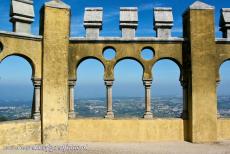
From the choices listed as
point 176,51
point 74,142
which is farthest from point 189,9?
point 74,142

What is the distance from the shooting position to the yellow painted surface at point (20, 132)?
490 inches

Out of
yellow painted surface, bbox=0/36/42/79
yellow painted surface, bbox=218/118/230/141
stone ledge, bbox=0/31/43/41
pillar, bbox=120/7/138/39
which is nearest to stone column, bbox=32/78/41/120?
yellow painted surface, bbox=0/36/42/79

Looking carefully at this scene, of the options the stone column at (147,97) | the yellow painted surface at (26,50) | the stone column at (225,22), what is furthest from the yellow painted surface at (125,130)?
the stone column at (225,22)

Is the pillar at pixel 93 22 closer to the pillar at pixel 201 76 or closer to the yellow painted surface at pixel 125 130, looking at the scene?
the yellow painted surface at pixel 125 130

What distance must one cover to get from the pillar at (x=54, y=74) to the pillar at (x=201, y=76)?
4518 mm

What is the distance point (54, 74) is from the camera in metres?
13.4

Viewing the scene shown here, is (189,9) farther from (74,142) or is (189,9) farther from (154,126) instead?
(74,142)

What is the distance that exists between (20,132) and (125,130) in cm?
370

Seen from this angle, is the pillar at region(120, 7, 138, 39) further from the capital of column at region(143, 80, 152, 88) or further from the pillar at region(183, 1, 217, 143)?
the pillar at region(183, 1, 217, 143)

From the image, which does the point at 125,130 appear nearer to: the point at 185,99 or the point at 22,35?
the point at 185,99

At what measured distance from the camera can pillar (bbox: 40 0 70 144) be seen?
13242 millimetres

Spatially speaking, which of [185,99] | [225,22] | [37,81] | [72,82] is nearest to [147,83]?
[185,99]

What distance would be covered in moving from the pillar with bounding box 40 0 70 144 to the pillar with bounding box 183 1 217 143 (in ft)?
14.8

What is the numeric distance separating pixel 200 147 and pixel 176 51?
3714 millimetres
